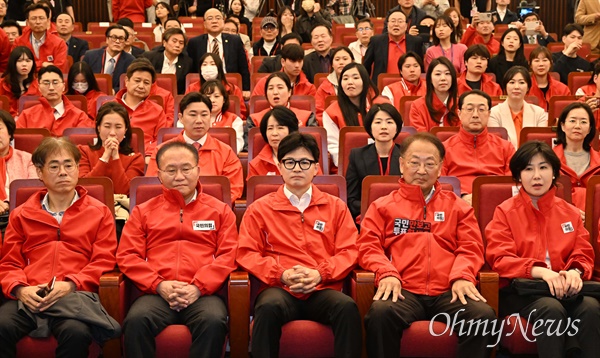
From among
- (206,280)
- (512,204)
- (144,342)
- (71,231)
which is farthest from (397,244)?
(71,231)

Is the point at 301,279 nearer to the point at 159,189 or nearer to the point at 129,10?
the point at 159,189

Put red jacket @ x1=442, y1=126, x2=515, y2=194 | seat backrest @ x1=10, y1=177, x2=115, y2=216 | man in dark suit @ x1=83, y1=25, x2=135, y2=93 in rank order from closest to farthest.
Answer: seat backrest @ x1=10, y1=177, x2=115, y2=216, red jacket @ x1=442, y1=126, x2=515, y2=194, man in dark suit @ x1=83, y1=25, x2=135, y2=93

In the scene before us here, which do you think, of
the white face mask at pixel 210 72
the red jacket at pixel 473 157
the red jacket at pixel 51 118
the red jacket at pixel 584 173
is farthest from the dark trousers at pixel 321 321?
the white face mask at pixel 210 72

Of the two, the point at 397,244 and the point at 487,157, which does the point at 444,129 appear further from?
the point at 397,244

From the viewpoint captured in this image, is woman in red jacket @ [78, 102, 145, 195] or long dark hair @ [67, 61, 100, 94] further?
long dark hair @ [67, 61, 100, 94]

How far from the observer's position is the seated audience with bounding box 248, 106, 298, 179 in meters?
3.91

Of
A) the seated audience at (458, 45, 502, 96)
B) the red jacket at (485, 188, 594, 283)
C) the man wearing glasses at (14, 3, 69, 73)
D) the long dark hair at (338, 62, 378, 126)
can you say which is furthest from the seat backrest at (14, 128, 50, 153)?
the seated audience at (458, 45, 502, 96)

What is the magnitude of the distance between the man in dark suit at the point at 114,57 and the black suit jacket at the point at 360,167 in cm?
277

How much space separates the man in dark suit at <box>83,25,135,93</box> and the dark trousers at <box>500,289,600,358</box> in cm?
384

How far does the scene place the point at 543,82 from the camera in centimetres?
561

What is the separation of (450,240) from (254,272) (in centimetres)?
73

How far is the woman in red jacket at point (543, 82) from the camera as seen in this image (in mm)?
5551

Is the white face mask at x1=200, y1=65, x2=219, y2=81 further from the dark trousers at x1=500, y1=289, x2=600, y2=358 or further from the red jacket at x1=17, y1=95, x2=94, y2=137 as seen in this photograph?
the dark trousers at x1=500, y1=289, x2=600, y2=358

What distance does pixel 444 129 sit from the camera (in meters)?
4.23
